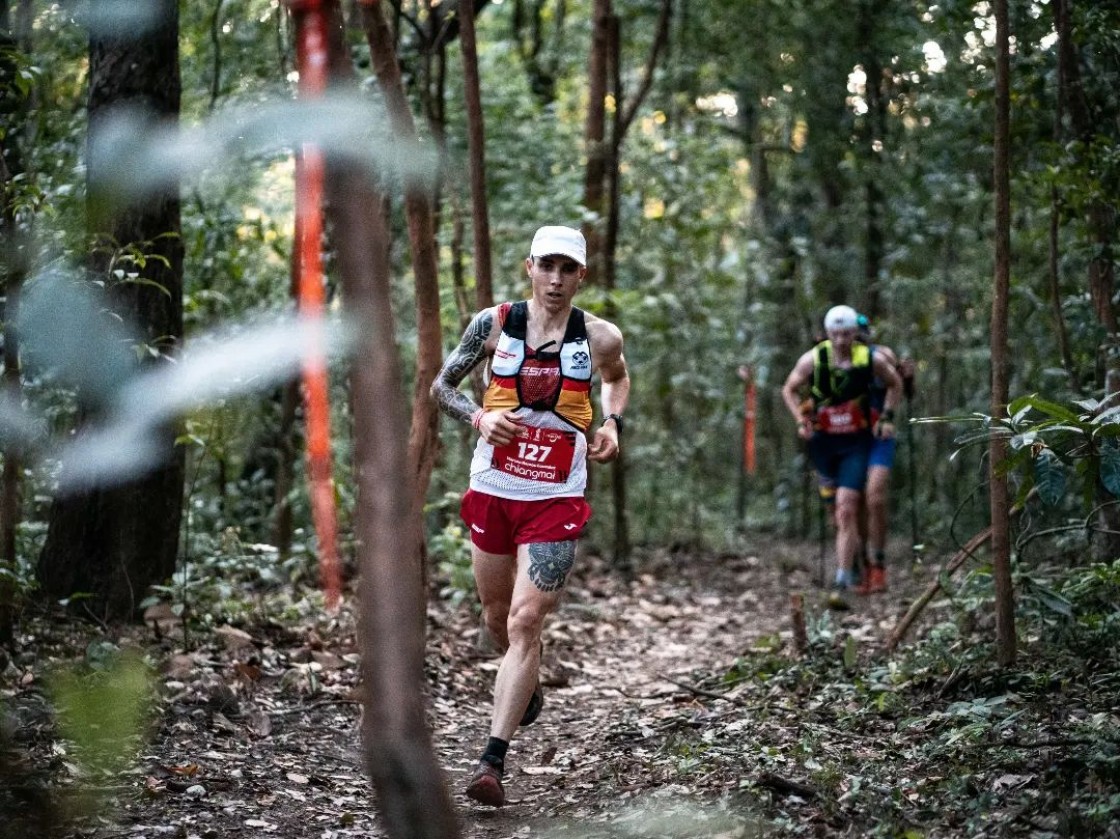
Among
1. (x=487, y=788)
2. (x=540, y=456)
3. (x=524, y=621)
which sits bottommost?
(x=487, y=788)

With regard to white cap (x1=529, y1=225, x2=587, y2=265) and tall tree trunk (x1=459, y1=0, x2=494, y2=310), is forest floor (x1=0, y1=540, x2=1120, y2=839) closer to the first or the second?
white cap (x1=529, y1=225, x2=587, y2=265)

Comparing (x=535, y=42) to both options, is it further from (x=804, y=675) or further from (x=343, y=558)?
(x=804, y=675)

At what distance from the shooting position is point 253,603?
25.4 feet

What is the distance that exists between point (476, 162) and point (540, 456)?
3.05m

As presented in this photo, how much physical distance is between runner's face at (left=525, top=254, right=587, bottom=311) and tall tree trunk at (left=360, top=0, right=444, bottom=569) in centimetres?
140

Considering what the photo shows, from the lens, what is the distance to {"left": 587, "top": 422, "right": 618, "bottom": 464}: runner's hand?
5488 millimetres

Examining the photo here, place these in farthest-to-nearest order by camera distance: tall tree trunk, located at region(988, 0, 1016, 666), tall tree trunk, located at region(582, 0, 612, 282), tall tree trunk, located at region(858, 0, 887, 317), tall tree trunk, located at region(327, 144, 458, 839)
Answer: tall tree trunk, located at region(858, 0, 887, 317) → tall tree trunk, located at region(582, 0, 612, 282) → tall tree trunk, located at region(988, 0, 1016, 666) → tall tree trunk, located at region(327, 144, 458, 839)

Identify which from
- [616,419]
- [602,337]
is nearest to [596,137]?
[602,337]

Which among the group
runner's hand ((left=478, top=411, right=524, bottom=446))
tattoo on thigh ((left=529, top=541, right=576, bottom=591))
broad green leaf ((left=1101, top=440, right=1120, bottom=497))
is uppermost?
runner's hand ((left=478, top=411, right=524, bottom=446))

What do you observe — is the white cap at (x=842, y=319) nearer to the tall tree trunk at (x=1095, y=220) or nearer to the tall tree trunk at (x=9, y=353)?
the tall tree trunk at (x=1095, y=220)

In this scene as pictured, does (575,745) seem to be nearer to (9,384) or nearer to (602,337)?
(602,337)

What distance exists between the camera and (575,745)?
20.7ft

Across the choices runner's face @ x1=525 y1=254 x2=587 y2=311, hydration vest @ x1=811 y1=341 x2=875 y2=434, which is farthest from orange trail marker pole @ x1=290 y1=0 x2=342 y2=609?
hydration vest @ x1=811 y1=341 x2=875 y2=434

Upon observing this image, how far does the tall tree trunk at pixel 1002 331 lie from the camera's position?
559cm
